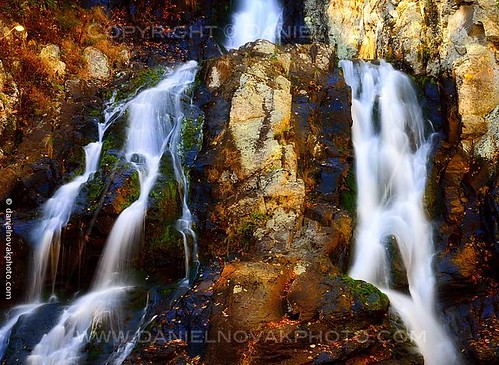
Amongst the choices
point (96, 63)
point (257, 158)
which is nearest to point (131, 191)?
point (257, 158)

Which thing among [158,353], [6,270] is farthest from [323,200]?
[6,270]

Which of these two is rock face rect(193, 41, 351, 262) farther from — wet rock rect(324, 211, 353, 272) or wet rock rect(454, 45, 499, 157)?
wet rock rect(454, 45, 499, 157)

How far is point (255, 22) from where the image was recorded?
2000cm

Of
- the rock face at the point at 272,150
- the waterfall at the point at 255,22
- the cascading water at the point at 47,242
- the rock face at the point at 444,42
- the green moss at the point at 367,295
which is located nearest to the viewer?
the green moss at the point at 367,295

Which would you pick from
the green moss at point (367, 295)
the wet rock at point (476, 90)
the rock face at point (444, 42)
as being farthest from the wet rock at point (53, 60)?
the wet rock at point (476, 90)

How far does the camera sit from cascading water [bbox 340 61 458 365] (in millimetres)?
7570

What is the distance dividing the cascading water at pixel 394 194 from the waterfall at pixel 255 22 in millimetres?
7728

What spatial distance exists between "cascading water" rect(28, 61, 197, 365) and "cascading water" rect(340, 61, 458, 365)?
3955 millimetres

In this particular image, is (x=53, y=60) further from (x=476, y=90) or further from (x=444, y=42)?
(x=476, y=90)

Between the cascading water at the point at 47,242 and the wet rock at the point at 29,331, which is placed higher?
the cascading water at the point at 47,242

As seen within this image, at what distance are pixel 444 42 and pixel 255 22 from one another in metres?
10.5

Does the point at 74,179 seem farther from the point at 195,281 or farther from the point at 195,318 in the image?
the point at 195,318

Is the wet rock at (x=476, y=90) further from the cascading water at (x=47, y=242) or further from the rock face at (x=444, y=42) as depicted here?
the cascading water at (x=47, y=242)

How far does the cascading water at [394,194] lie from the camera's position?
757 cm
